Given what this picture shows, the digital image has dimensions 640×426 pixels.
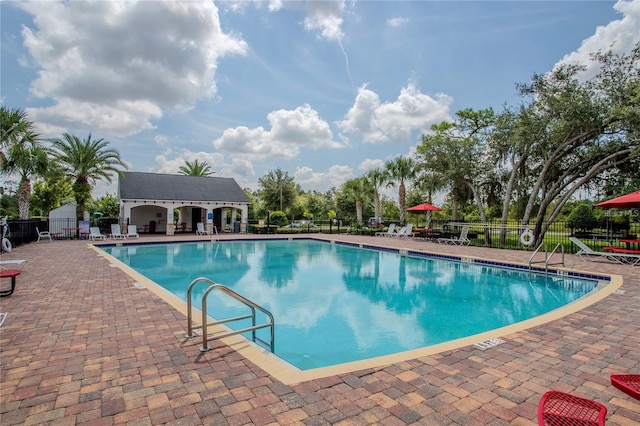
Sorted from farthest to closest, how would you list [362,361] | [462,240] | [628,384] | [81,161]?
1. [81,161]
2. [462,240]
3. [362,361]
4. [628,384]

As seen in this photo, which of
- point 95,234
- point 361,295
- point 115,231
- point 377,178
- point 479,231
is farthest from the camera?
point 377,178

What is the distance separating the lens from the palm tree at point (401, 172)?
1093 inches

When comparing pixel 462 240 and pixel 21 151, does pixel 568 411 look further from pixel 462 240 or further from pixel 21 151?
pixel 21 151

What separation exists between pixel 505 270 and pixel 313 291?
6476 mm

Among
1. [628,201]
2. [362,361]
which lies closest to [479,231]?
[628,201]

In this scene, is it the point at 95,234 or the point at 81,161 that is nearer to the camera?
the point at 95,234

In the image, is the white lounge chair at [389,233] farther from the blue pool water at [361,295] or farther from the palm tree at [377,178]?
the blue pool water at [361,295]

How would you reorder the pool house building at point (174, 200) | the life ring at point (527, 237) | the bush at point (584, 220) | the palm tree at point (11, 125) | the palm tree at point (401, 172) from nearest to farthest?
1. the life ring at point (527, 237)
2. the palm tree at point (11, 125)
3. the bush at point (584, 220)
4. the pool house building at point (174, 200)
5. the palm tree at point (401, 172)

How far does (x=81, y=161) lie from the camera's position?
20.0 meters

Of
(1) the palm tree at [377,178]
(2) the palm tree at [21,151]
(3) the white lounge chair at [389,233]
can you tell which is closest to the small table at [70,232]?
(2) the palm tree at [21,151]

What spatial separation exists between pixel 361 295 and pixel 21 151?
1829 cm

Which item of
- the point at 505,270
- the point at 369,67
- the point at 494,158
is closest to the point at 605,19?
the point at 494,158

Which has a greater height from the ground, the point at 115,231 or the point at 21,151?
the point at 21,151

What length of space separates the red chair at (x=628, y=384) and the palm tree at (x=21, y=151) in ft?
65.1
